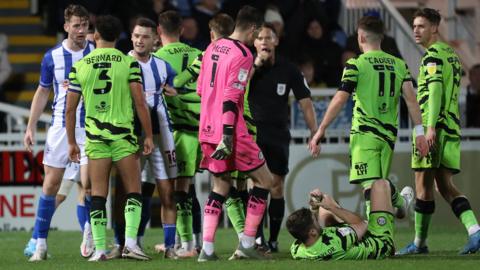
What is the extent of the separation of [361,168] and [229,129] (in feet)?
4.38

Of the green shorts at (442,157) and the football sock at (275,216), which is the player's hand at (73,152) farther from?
the green shorts at (442,157)

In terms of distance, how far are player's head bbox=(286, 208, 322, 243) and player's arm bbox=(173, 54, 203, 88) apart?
1790mm

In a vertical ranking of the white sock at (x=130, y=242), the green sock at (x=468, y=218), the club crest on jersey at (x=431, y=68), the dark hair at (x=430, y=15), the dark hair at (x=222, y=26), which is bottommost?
the white sock at (x=130, y=242)

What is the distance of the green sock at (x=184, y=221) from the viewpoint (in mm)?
13305

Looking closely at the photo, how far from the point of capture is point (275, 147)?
46.2 ft

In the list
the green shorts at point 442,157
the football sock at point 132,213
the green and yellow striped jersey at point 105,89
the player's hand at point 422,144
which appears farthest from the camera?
the green shorts at point 442,157

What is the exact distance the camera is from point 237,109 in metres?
12.0

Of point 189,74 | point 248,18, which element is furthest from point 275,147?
point 248,18

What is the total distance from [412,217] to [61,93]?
6259mm

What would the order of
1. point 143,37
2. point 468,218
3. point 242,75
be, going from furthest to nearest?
point 468,218
point 143,37
point 242,75

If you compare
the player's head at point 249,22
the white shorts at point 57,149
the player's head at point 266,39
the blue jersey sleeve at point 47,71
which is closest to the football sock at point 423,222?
the player's head at point 266,39

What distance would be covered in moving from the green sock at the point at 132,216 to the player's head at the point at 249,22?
1.71 meters

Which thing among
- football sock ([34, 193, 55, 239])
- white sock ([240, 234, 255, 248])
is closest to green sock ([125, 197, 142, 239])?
white sock ([240, 234, 255, 248])

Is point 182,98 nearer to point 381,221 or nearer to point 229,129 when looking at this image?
point 229,129
